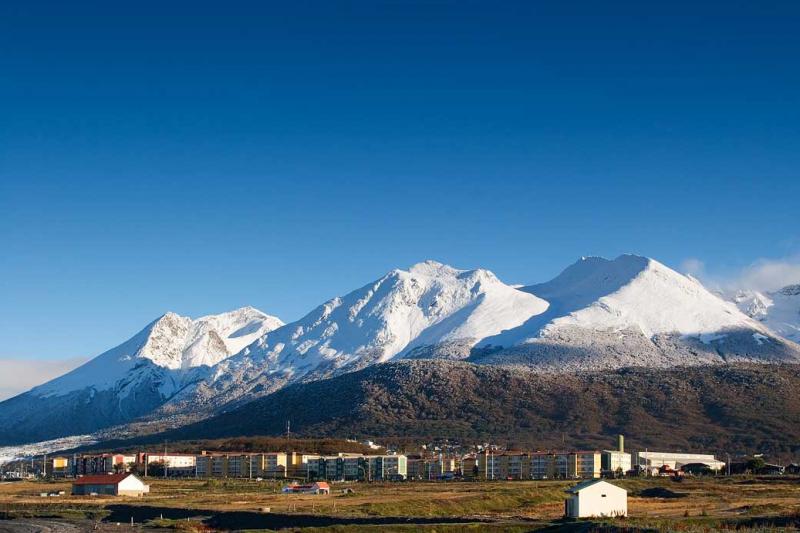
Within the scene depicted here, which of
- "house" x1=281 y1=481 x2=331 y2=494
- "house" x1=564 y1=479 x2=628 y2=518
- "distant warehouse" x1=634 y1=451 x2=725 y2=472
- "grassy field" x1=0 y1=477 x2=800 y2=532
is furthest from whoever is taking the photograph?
"distant warehouse" x1=634 y1=451 x2=725 y2=472

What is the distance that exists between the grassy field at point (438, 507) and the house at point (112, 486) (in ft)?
14.7

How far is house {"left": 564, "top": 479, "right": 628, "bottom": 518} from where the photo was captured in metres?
93.4

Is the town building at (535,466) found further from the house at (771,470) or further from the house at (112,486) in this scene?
the house at (112,486)

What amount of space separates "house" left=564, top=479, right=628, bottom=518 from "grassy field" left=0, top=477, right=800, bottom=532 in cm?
179

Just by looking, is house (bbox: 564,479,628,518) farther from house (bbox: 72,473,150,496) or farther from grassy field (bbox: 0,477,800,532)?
house (bbox: 72,473,150,496)

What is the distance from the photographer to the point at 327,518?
10019 cm

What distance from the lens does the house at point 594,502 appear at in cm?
9344

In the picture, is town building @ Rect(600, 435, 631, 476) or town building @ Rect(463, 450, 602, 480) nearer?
town building @ Rect(463, 450, 602, 480)

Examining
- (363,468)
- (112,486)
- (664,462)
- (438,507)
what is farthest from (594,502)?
(664,462)

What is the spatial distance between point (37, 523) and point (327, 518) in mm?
28955

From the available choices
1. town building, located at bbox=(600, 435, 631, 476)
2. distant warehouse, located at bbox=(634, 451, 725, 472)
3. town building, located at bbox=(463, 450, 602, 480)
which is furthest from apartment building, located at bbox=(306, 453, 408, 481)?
distant warehouse, located at bbox=(634, 451, 725, 472)

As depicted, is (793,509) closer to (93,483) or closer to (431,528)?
(431,528)

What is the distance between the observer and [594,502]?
93812mm

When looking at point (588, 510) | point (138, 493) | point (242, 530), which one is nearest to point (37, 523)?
point (242, 530)
